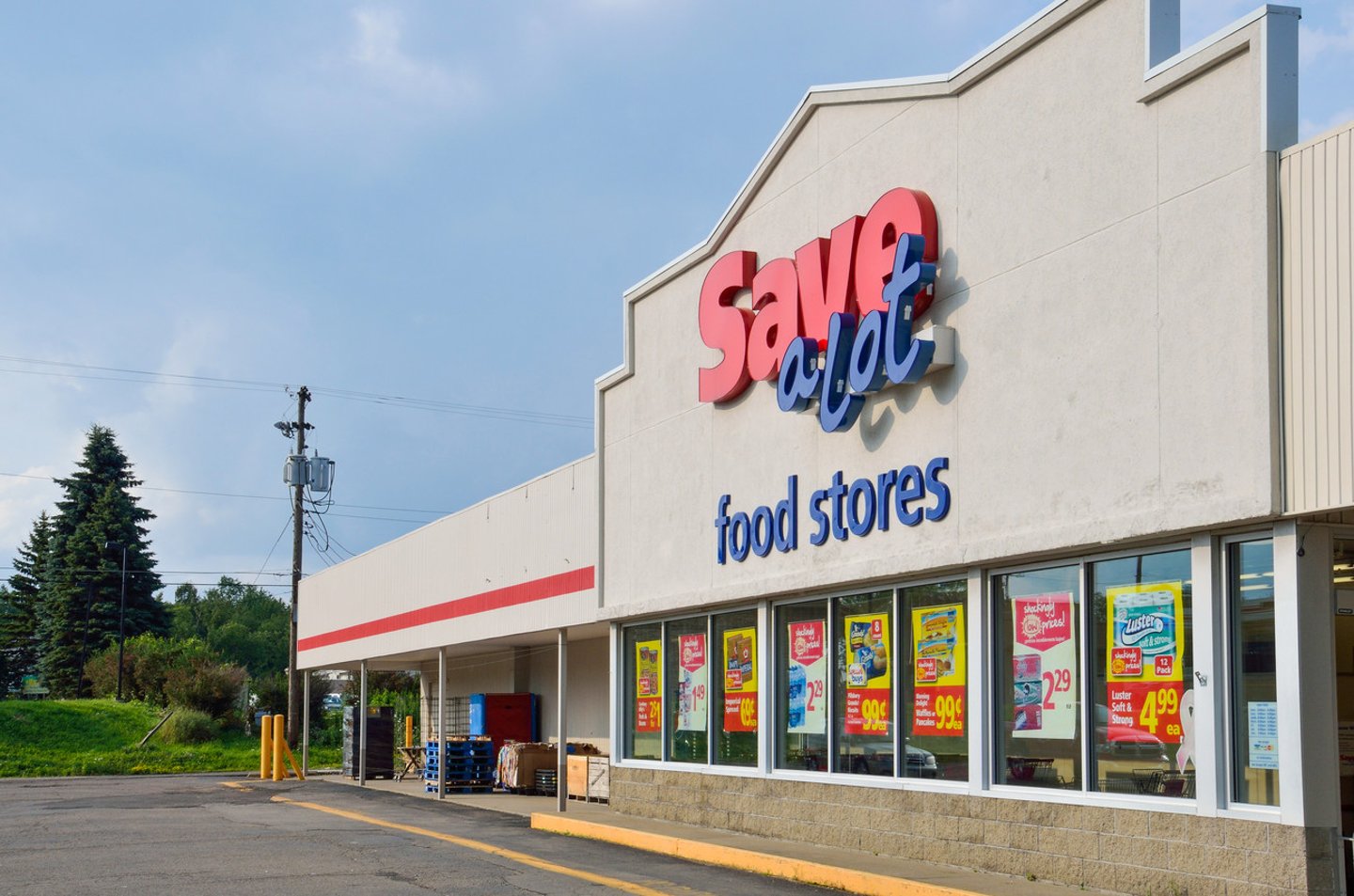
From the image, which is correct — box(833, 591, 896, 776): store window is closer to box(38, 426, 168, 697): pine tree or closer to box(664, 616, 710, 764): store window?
box(664, 616, 710, 764): store window

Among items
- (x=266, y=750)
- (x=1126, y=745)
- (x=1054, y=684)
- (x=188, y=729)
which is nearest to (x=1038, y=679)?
(x=1054, y=684)

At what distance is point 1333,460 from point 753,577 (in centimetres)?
896

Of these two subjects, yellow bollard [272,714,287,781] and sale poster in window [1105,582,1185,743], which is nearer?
sale poster in window [1105,582,1185,743]

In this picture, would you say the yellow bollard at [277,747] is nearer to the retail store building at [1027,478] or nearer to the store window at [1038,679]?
the retail store building at [1027,478]

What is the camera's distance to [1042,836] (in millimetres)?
12422

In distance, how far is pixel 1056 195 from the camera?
41.5ft

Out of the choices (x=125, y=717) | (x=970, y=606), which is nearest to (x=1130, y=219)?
(x=970, y=606)

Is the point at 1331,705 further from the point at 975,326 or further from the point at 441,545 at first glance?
the point at 441,545

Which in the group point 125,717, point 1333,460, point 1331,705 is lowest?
point 125,717

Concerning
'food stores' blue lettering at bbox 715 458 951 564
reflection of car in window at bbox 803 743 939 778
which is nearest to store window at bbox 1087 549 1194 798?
'food stores' blue lettering at bbox 715 458 951 564

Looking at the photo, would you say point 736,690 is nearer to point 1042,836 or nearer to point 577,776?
point 1042,836

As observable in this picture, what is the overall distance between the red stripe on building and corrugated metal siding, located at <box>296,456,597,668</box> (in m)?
0.09

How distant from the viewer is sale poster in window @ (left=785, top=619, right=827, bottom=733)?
16.5 meters

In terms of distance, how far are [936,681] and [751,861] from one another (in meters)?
2.91
